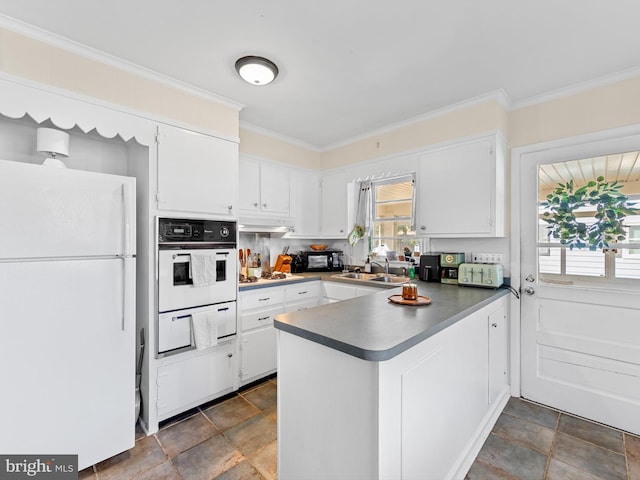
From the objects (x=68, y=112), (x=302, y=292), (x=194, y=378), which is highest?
(x=68, y=112)

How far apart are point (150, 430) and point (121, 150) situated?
211 cm

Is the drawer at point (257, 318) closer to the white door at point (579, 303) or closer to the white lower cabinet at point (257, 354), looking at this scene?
the white lower cabinet at point (257, 354)

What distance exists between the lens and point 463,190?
260 cm

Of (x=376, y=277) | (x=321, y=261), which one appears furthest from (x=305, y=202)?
(x=376, y=277)

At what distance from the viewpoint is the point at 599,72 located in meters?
2.13

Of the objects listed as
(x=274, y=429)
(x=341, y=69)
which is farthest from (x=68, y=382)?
(x=341, y=69)

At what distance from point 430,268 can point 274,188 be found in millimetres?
1841

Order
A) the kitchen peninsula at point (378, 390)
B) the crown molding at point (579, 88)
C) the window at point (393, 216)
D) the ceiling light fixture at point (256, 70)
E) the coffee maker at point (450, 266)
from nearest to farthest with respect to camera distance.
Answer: the kitchen peninsula at point (378, 390), the ceiling light fixture at point (256, 70), the crown molding at point (579, 88), the coffee maker at point (450, 266), the window at point (393, 216)

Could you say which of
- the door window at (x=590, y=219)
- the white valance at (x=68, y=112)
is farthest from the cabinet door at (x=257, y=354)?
the door window at (x=590, y=219)

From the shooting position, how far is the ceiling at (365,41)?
1.55 meters

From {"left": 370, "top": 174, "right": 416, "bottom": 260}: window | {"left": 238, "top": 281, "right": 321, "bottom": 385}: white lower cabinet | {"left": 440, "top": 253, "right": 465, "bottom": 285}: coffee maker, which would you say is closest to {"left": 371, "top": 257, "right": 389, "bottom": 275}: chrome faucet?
{"left": 370, "top": 174, "right": 416, "bottom": 260}: window

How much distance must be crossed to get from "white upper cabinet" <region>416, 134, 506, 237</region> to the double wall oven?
1.83 meters

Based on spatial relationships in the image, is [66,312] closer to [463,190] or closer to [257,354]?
[257,354]

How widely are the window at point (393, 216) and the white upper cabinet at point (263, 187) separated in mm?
1064
